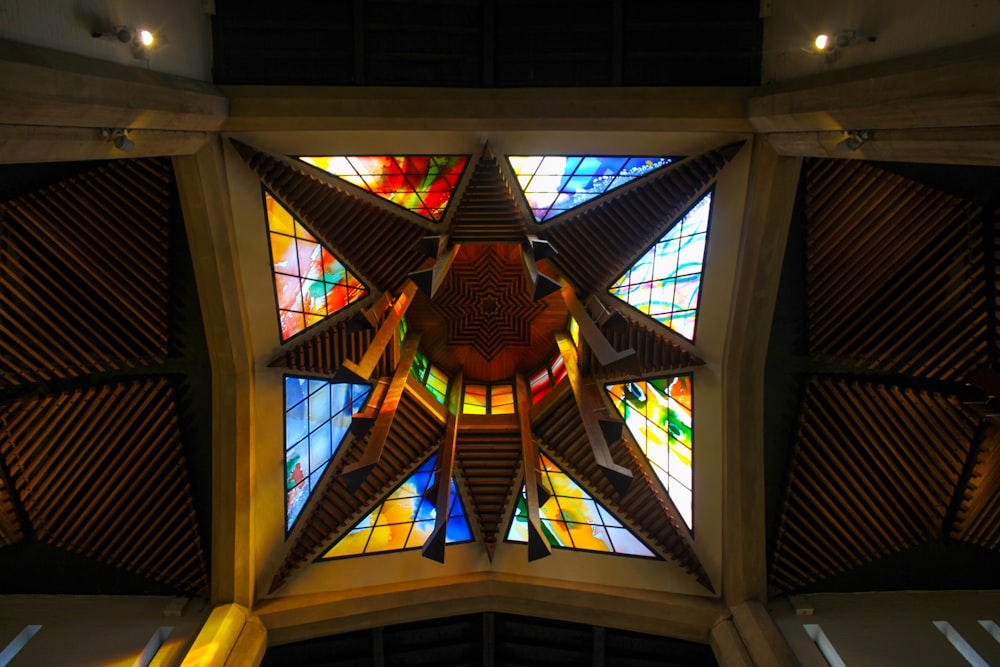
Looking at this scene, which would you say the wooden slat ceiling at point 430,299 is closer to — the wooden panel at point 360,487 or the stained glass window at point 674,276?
the wooden panel at point 360,487

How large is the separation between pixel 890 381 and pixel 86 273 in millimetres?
8616

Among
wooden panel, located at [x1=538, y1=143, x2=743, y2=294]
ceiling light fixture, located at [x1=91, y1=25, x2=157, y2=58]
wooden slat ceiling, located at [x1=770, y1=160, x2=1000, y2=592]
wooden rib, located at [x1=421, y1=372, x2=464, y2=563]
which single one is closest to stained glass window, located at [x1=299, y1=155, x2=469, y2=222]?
wooden panel, located at [x1=538, y1=143, x2=743, y2=294]

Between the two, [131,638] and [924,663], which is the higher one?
[131,638]

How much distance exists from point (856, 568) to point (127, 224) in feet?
30.4

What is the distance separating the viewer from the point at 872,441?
8391 millimetres

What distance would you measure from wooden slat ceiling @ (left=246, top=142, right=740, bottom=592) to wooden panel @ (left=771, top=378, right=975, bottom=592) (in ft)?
4.36

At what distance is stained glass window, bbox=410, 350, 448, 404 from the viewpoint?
39.1 ft

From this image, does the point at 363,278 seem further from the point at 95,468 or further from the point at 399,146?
the point at 95,468

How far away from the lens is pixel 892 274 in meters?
7.64

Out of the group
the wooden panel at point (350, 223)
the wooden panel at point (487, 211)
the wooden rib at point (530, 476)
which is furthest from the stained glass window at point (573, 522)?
the wooden panel at point (350, 223)

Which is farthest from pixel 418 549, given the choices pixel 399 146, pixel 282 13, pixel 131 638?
pixel 282 13

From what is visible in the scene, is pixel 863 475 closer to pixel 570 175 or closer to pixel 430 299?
pixel 570 175

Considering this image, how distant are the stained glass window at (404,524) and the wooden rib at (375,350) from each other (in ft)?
8.16

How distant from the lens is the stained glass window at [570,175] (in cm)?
848
